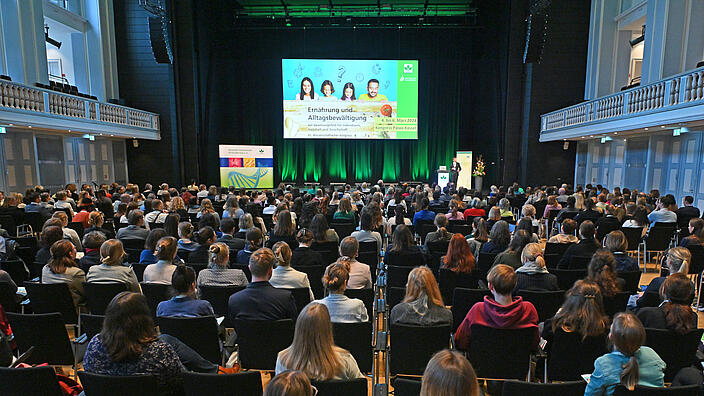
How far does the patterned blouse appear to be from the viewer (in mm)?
2100

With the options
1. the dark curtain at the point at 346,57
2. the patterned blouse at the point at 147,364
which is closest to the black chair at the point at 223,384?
the patterned blouse at the point at 147,364

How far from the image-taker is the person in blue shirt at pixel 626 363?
2174mm

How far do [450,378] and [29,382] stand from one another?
2.05 metres

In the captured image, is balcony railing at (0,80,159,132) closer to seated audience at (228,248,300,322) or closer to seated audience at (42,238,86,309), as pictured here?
seated audience at (42,238,86,309)

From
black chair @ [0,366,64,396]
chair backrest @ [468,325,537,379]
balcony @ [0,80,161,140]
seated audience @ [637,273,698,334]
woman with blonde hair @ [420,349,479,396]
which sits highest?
balcony @ [0,80,161,140]

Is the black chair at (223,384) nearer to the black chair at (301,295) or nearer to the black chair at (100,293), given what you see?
the black chair at (301,295)

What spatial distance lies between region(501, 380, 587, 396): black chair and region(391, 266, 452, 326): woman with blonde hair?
987 mm

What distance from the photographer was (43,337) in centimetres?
301

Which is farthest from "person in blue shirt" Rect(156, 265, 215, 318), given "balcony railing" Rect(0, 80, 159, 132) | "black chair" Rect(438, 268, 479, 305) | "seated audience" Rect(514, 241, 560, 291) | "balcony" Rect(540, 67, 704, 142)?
"balcony railing" Rect(0, 80, 159, 132)

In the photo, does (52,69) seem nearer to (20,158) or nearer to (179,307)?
(20,158)

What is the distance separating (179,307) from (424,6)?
1916 cm

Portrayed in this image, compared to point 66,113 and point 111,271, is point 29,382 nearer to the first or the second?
point 111,271

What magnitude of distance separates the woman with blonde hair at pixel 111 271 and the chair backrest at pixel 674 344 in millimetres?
3965

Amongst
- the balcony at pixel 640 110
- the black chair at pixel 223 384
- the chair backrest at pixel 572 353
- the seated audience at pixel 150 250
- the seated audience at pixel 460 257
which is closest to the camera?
the black chair at pixel 223 384
